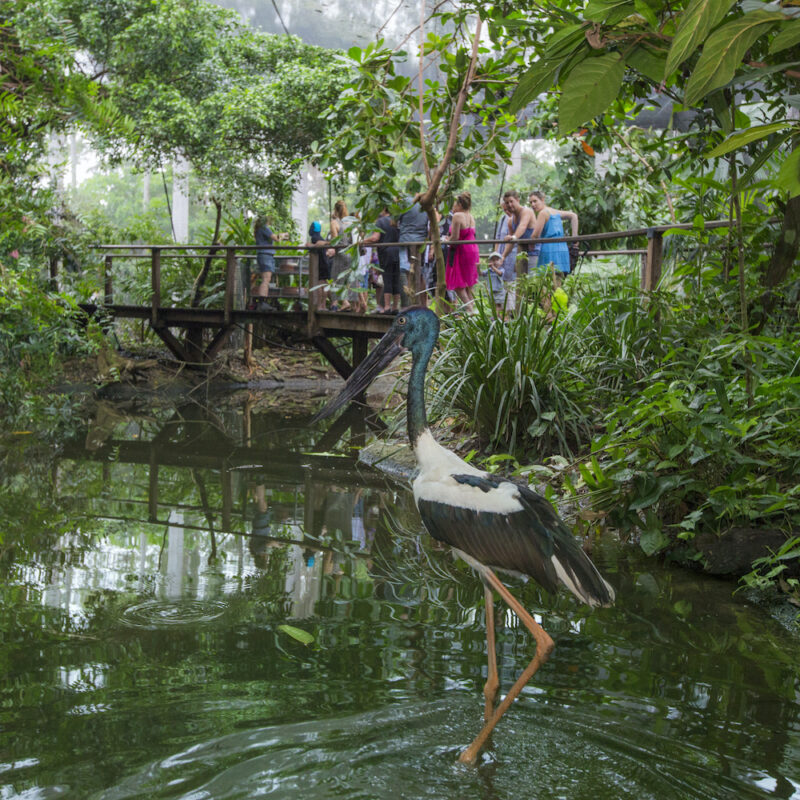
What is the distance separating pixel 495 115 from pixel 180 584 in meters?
4.43

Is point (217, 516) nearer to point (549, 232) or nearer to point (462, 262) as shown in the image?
point (462, 262)

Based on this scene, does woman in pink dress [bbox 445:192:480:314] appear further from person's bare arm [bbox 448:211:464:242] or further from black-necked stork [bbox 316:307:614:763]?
black-necked stork [bbox 316:307:614:763]

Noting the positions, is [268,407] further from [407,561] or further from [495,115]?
[407,561]

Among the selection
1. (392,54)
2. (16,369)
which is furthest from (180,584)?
(16,369)

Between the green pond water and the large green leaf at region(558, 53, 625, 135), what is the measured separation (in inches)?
69.3

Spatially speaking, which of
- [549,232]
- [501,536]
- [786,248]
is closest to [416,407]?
[501,536]

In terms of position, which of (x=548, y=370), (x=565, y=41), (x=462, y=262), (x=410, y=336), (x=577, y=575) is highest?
(x=565, y=41)

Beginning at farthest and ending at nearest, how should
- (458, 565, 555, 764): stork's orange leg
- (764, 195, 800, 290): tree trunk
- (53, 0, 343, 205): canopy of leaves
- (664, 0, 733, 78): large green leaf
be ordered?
(53, 0, 343, 205): canopy of leaves, (764, 195, 800, 290): tree trunk, (458, 565, 555, 764): stork's orange leg, (664, 0, 733, 78): large green leaf

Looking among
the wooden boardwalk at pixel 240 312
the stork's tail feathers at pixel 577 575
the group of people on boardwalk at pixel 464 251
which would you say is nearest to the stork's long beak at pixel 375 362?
the stork's tail feathers at pixel 577 575

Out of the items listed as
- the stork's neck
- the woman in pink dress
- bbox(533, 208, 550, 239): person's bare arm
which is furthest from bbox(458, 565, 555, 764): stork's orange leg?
bbox(533, 208, 550, 239): person's bare arm

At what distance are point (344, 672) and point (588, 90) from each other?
7.27ft

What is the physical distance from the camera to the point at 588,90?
192cm

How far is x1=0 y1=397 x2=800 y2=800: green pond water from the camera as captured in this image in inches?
105

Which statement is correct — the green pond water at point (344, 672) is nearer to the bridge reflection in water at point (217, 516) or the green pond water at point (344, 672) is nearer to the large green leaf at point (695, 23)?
the bridge reflection in water at point (217, 516)
